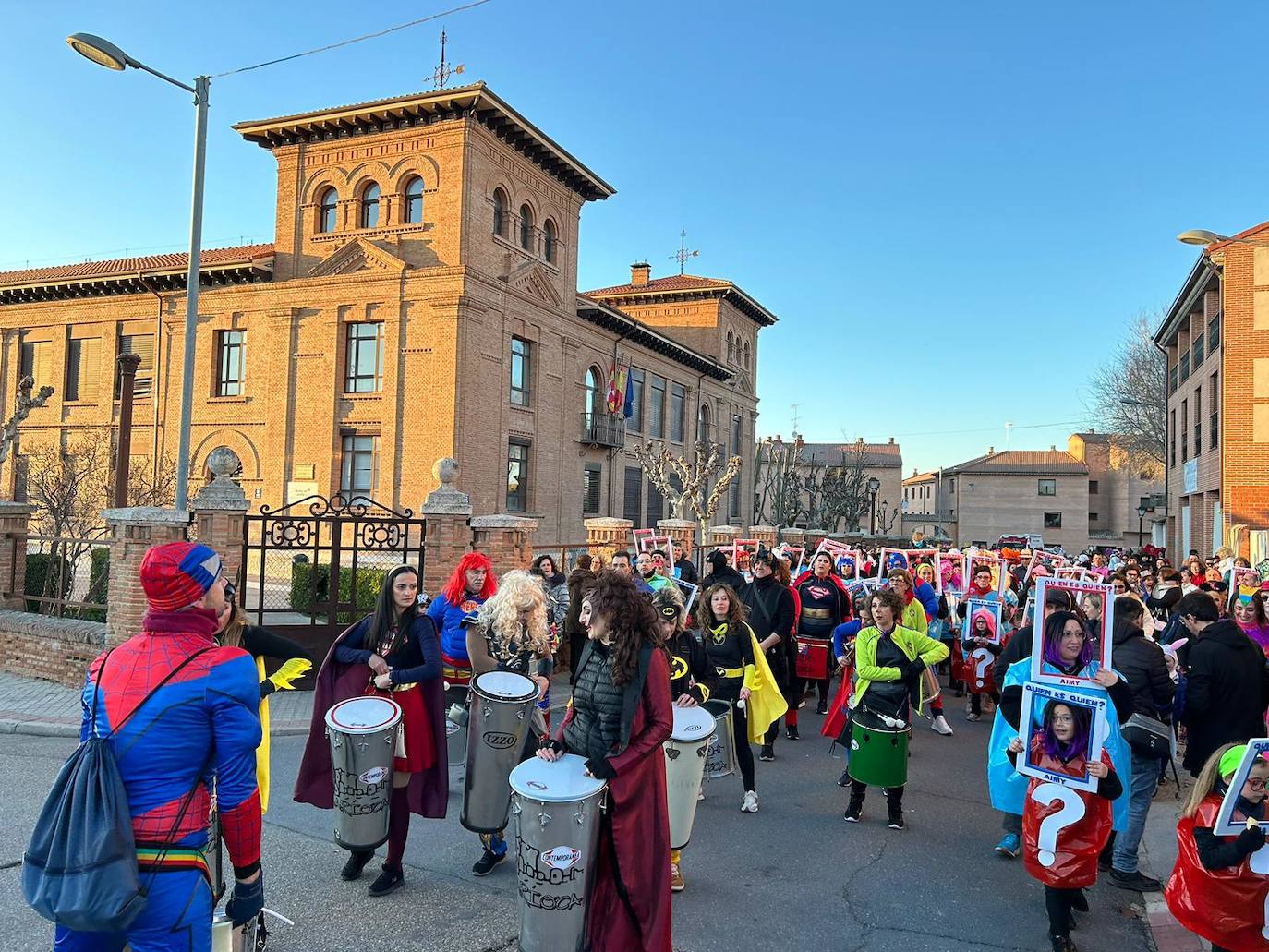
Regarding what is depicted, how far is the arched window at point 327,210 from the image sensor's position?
27328mm

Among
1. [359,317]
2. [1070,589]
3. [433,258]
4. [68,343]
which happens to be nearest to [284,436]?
[359,317]

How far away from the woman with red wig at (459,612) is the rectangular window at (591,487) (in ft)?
83.8

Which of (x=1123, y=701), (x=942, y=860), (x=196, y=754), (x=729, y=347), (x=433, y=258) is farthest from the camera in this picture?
(x=729, y=347)

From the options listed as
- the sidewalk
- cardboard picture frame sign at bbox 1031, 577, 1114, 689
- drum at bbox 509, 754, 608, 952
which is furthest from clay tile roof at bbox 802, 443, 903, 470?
drum at bbox 509, 754, 608, 952

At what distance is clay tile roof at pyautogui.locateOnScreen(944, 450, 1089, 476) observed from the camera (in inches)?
2606

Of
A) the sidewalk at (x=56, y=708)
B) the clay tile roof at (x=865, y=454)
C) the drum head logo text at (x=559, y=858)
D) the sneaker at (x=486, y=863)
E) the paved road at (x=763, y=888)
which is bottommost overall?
the sidewalk at (x=56, y=708)

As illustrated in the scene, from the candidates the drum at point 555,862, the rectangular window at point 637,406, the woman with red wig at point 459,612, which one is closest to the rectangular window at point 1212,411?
the rectangular window at point 637,406

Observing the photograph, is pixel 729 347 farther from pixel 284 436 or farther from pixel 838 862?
pixel 838 862

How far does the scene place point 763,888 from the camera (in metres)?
5.23

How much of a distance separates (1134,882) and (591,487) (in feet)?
94.2

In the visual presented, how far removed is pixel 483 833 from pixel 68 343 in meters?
33.9

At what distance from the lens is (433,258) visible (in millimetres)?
25516

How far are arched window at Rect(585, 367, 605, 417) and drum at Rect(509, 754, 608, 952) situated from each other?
29.1m

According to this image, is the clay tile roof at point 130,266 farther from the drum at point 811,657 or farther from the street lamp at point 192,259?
the drum at point 811,657
